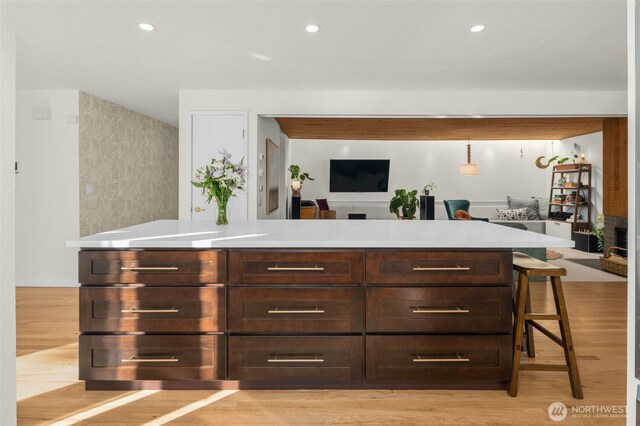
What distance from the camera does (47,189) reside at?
495 cm

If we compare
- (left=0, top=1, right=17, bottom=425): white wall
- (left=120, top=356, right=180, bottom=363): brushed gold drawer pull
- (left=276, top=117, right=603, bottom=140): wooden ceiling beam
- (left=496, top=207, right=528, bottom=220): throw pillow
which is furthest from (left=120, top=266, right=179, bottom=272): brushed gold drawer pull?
(left=496, top=207, right=528, bottom=220): throw pillow

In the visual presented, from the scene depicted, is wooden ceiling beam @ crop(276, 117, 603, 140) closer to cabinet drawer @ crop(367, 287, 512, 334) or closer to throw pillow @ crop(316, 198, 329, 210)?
throw pillow @ crop(316, 198, 329, 210)

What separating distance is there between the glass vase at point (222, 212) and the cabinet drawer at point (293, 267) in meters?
0.74

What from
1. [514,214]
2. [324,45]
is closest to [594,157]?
[514,214]

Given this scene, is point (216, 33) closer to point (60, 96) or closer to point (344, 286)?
point (344, 286)

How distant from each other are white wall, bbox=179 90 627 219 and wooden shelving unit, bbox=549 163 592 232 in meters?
3.72

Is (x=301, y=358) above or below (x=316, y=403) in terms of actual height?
above

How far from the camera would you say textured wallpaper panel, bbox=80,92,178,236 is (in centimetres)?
517

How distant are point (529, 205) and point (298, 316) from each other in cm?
899

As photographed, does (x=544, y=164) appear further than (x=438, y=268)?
Yes

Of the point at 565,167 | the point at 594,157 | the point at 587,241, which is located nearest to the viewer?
the point at 587,241

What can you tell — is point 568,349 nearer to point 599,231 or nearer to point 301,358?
point 301,358

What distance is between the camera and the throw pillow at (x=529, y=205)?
31.1 ft

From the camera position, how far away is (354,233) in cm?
241
